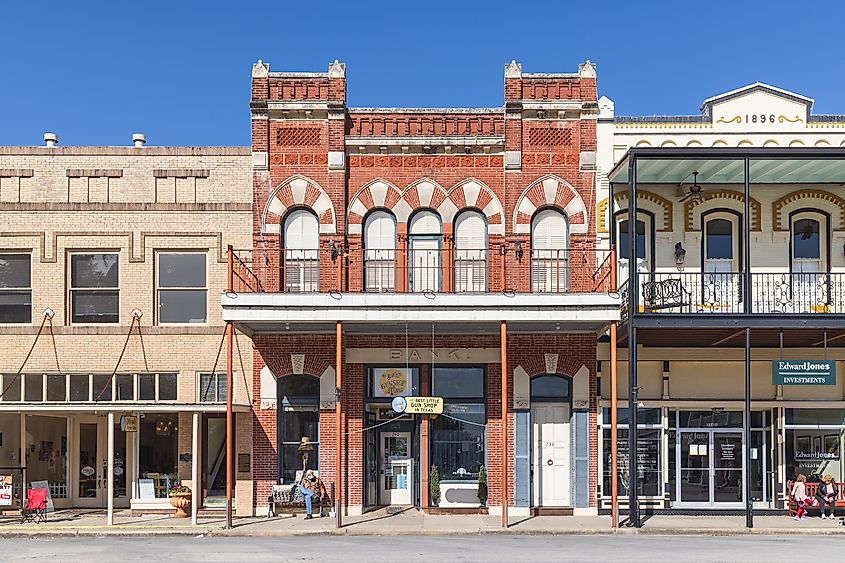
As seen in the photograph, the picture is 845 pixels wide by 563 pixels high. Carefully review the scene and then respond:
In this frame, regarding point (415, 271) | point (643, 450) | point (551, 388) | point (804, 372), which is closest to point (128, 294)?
point (415, 271)

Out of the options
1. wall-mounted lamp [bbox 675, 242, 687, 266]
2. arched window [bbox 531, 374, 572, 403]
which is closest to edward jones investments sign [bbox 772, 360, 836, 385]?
wall-mounted lamp [bbox 675, 242, 687, 266]

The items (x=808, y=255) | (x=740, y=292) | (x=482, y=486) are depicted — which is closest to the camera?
(x=482, y=486)

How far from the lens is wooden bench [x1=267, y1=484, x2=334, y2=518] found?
2292 cm

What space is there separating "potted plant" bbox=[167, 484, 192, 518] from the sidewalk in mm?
431

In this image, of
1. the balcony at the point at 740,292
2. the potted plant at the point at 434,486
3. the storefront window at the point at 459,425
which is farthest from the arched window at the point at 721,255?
the potted plant at the point at 434,486

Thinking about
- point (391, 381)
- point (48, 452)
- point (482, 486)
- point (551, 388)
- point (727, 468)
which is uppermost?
point (391, 381)

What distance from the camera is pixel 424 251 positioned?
2388cm

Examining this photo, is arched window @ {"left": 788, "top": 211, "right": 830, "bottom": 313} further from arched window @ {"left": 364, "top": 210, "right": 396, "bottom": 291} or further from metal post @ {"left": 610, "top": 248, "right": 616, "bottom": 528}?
arched window @ {"left": 364, "top": 210, "right": 396, "bottom": 291}

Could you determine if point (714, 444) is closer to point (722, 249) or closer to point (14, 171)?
point (722, 249)

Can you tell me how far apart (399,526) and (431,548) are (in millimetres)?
3047

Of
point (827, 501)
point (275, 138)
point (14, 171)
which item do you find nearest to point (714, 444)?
point (827, 501)

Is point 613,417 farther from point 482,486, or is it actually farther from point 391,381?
point 391,381

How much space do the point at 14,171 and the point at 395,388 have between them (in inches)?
389

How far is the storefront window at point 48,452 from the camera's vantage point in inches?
949
